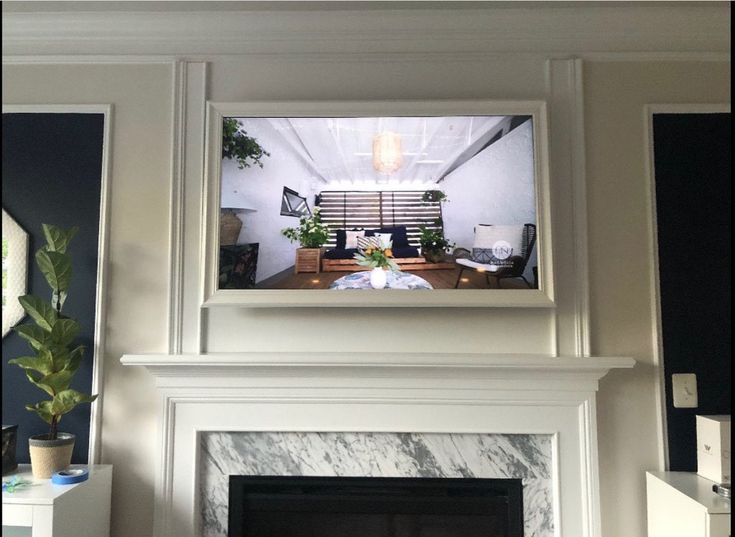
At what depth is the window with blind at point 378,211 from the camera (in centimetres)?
206

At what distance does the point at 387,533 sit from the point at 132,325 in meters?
Result: 1.28

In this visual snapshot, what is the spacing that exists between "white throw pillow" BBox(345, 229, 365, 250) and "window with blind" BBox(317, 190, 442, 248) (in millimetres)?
20

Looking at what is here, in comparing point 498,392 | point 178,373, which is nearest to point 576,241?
point 498,392

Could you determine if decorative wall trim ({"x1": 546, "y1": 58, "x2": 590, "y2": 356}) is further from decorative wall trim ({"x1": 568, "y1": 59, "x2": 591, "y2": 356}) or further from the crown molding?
the crown molding

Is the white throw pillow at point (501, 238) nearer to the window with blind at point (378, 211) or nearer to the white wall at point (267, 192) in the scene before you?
the window with blind at point (378, 211)

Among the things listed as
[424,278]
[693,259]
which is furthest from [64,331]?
[693,259]

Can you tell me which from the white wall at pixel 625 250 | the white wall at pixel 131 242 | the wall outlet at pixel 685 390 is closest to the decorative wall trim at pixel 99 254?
the white wall at pixel 131 242

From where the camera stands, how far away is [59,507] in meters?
1.79

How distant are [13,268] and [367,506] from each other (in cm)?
168

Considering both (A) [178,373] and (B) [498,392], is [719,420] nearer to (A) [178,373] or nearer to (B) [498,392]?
(B) [498,392]

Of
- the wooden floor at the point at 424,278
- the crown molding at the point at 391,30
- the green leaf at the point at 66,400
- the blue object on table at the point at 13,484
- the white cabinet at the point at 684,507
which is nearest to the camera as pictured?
the white cabinet at the point at 684,507

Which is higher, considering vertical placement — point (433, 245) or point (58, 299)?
point (433, 245)

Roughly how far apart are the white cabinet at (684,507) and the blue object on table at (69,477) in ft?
6.63

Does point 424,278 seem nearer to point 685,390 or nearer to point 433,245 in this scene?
point 433,245
